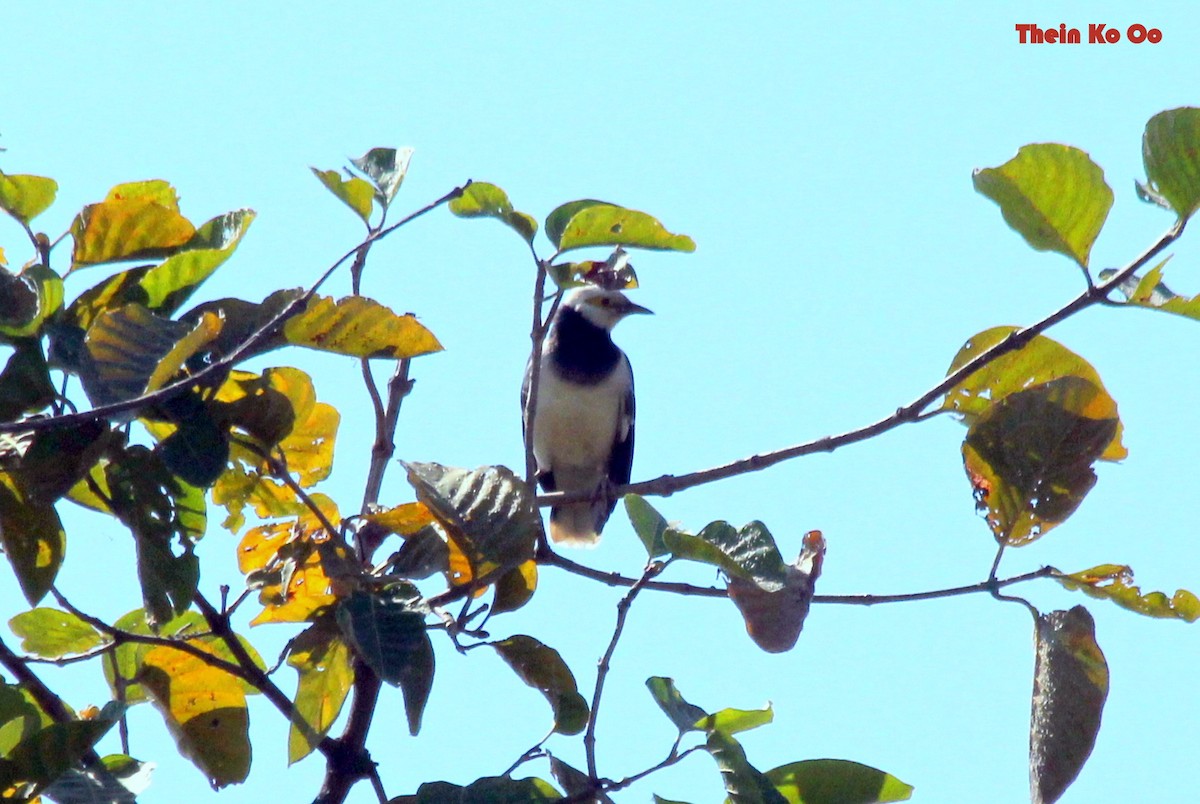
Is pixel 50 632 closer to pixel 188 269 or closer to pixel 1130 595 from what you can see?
pixel 188 269

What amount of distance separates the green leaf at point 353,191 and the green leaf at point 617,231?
35cm

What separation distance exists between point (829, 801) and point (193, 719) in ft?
3.78

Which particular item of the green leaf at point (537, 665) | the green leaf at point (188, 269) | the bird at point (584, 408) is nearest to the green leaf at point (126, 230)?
the green leaf at point (188, 269)

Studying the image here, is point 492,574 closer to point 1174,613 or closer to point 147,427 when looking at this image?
point 147,427

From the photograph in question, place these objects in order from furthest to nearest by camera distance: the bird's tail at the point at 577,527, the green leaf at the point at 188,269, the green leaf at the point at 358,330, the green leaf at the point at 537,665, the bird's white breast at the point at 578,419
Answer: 1. the bird's tail at the point at 577,527
2. the bird's white breast at the point at 578,419
3. the green leaf at the point at 537,665
4. the green leaf at the point at 188,269
5. the green leaf at the point at 358,330

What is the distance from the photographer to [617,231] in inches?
100

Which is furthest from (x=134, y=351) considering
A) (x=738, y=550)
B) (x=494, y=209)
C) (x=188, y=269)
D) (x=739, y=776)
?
(x=739, y=776)

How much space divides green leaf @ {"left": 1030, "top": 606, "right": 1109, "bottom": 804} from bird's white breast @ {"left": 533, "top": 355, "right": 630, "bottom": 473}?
4260mm

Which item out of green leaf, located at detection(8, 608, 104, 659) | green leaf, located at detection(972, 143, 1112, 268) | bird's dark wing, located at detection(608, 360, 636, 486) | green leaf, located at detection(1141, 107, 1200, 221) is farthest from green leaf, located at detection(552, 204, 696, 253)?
bird's dark wing, located at detection(608, 360, 636, 486)

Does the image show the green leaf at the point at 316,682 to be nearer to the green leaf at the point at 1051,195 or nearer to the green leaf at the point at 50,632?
the green leaf at the point at 50,632

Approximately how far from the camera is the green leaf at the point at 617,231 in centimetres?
251

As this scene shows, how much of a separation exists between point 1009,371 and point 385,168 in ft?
4.00

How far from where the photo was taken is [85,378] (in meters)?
2.12

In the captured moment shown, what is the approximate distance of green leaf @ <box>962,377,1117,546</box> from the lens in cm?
243
